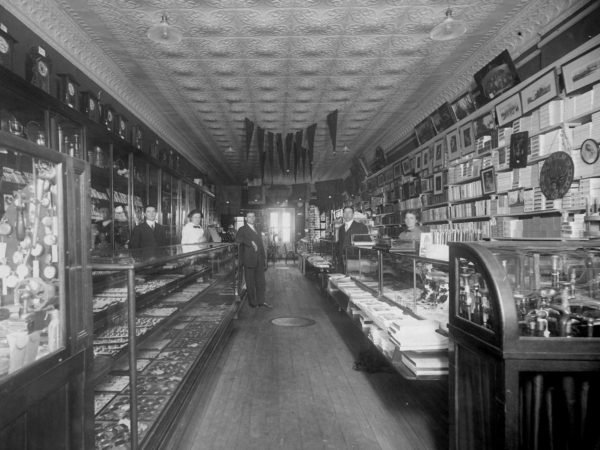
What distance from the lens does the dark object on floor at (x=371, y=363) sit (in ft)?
11.3

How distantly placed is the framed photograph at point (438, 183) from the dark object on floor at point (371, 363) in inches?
150

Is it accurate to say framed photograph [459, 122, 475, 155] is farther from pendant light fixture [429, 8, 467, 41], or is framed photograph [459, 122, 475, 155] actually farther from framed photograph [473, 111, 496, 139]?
pendant light fixture [429, 8, 467, 41]

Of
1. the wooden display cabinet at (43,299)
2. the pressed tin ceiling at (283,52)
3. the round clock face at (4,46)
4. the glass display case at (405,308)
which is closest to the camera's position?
the wooden display cabinet at (43,299)

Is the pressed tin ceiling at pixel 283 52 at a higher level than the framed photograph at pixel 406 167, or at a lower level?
higher

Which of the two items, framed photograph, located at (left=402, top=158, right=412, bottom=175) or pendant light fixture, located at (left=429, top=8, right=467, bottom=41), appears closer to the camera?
pendant light fixture, located at (left=429, top=8, right=467, bottom=41)

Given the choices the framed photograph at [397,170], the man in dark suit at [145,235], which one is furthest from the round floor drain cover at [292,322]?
the framed photograph at [397,170]

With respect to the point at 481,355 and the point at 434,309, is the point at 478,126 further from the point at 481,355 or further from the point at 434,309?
the point at 481,355

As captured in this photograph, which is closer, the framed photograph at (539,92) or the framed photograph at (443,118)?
the framed photograph at (539,92)

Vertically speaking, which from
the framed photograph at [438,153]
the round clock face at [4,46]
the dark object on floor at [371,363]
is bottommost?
the dark object on floor at [371,363]

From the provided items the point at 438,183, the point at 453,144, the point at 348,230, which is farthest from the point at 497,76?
the point at 348,230

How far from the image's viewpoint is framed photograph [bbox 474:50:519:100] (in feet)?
15.2

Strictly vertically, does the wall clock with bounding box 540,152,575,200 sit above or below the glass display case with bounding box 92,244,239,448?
above

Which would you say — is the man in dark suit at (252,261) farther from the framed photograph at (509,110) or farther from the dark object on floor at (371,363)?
the framed photograph at (509,110)

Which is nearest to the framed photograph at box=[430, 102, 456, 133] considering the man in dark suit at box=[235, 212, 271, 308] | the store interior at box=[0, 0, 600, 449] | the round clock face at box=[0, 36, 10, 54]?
the store interior at box=[0, 0, 600, 449]
